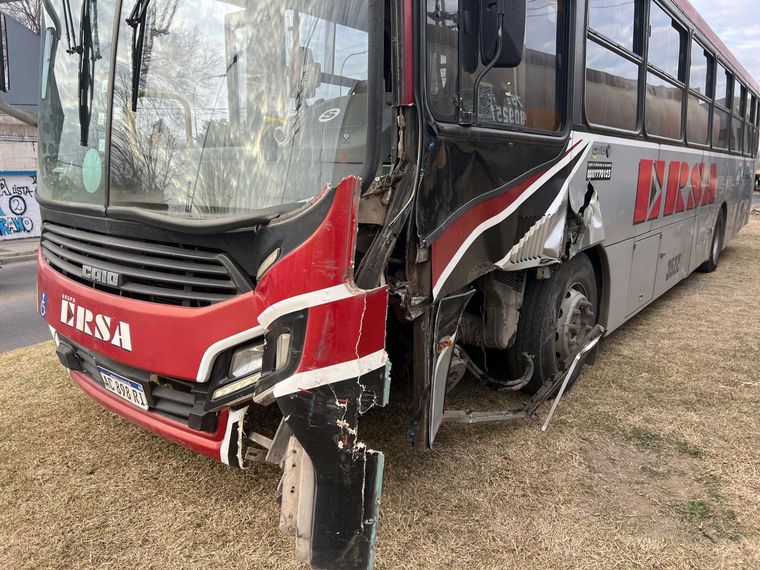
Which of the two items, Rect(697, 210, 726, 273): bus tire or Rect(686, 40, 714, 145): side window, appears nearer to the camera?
Rect(686, 40, 714, 145): side window

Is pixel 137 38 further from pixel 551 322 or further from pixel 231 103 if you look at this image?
pixel 551 322

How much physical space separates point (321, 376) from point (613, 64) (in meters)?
3.28

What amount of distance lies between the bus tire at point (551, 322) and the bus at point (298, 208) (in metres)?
0.31

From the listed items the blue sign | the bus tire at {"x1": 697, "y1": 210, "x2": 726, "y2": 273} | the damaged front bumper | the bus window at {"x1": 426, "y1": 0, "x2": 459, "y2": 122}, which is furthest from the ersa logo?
the bus tire at {"x1": 697, "y1": 210, "x2": 726, "y2": 273}

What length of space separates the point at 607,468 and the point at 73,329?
9.41 feet

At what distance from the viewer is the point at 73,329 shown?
281 centimetres

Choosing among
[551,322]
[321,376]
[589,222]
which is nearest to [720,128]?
[589,222]

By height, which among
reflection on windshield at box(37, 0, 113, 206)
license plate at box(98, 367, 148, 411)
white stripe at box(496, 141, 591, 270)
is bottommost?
license plate at box(98, 367, 148, 411)

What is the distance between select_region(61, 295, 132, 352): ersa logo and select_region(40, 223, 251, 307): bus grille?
0.40 ft

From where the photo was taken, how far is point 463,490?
2893 mm

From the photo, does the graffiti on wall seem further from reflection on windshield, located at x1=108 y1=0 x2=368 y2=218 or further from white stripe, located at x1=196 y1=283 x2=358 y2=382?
white stripe, located at x1=196 y1=283 x2=358 y2=382

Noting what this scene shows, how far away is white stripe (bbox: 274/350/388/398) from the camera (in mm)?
2014

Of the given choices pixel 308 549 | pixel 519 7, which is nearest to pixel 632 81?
pixel 519 7

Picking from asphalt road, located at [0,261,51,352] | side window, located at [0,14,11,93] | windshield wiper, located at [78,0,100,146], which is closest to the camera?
windshield wiper, located at [78,0,100,146]
